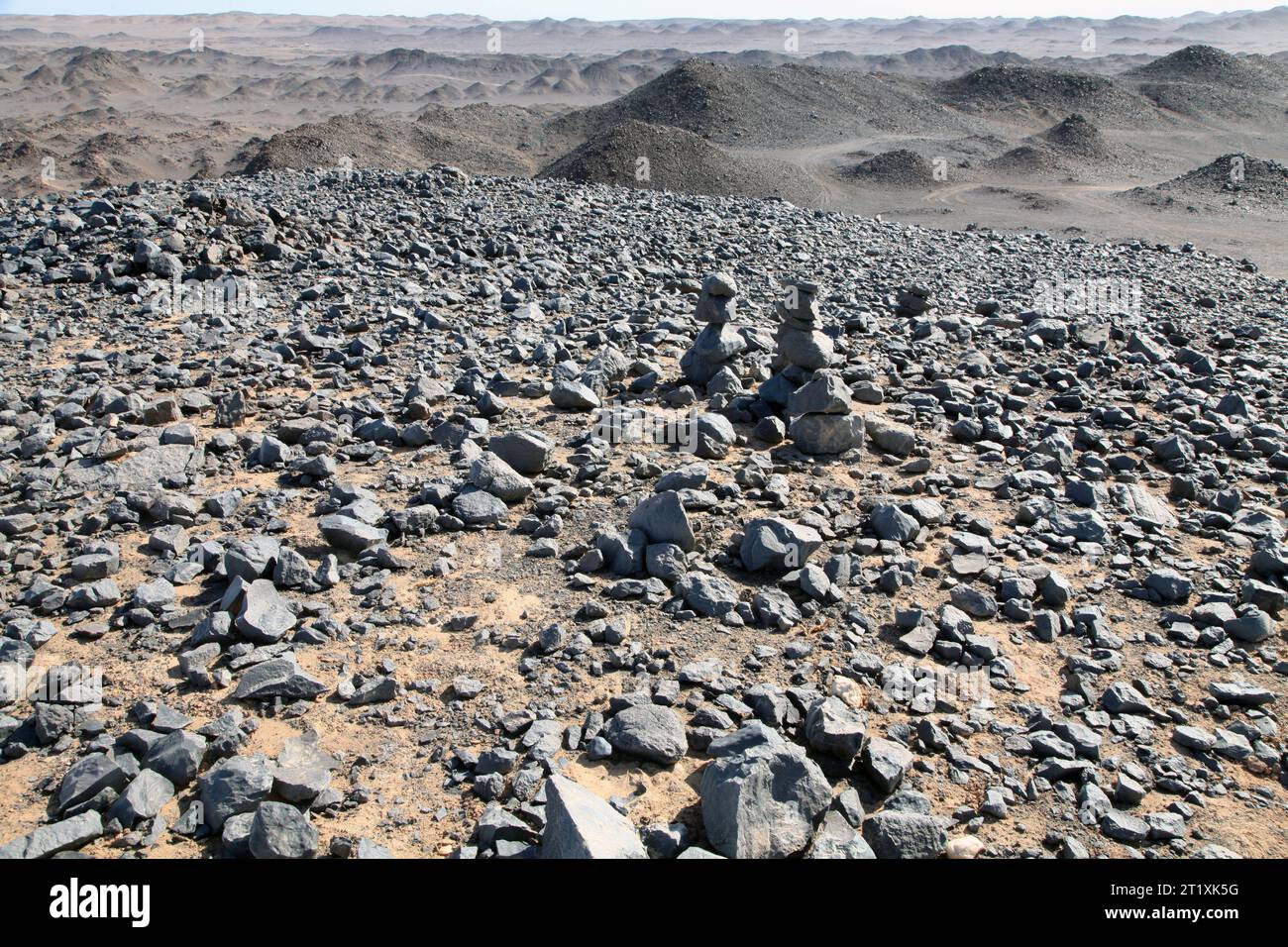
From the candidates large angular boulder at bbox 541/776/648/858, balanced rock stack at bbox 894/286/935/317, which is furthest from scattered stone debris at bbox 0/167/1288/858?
balanced rock stack at bbox 894/286/935/317

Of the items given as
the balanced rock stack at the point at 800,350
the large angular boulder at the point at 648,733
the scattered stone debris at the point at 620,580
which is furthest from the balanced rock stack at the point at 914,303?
the large angular boulder at the point at 648,733

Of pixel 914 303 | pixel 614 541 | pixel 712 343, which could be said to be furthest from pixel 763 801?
pixel 914 303

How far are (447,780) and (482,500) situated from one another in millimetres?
2351

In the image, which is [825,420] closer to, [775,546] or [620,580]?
[775,546]

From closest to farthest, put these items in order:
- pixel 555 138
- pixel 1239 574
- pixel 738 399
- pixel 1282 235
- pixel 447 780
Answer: pixel 447 780 → pixel 1239 574 → pixel 738 399 → pixel 1282 235 → pixel 555 138

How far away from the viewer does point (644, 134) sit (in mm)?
24828

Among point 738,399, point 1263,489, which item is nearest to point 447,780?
point 738,399

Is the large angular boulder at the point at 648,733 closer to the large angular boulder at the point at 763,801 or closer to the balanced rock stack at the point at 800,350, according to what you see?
the large angular boulder at the point at 763,801

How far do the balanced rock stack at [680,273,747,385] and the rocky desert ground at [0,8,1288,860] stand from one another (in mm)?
42

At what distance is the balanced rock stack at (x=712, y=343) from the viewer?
792 cm

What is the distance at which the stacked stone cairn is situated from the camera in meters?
6.80

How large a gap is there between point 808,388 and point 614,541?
2.48 metres
